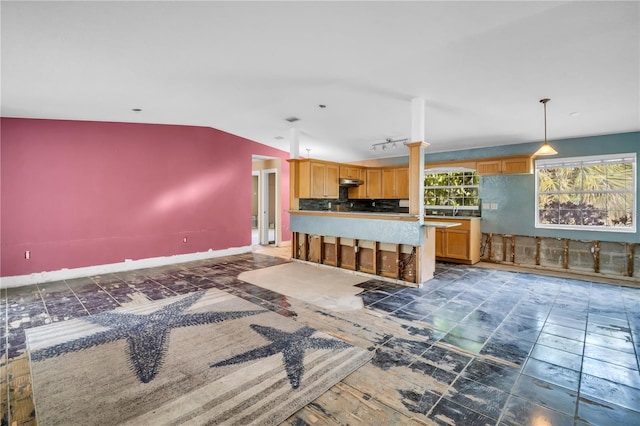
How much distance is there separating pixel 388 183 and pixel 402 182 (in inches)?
14.6

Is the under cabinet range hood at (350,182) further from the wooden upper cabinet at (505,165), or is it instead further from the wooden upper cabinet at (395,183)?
the wooden upper cabinet at (505,165)

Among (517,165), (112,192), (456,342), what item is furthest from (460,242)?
(112,192)

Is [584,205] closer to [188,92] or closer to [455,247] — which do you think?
[455,247]

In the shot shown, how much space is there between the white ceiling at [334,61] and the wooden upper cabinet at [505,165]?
0.69m

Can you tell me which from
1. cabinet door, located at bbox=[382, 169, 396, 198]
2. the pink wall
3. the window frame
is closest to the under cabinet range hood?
cabinet door, located at bbox=[382, 169, 396, 198]

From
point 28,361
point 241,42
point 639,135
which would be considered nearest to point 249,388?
point 28,361

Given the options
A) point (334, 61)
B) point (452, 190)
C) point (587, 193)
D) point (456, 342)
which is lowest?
point (456, 342)

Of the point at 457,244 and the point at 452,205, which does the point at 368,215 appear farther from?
→ the point at 452,205

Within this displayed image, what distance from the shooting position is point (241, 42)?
9.25 feet

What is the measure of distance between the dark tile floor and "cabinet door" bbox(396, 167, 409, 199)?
294cm

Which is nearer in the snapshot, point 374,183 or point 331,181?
point 331,181

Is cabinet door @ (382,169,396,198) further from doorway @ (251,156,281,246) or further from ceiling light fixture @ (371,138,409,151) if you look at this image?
doorway @ (251,156,281,246)

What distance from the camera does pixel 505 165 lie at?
5.97m

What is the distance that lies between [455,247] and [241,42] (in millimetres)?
5263
